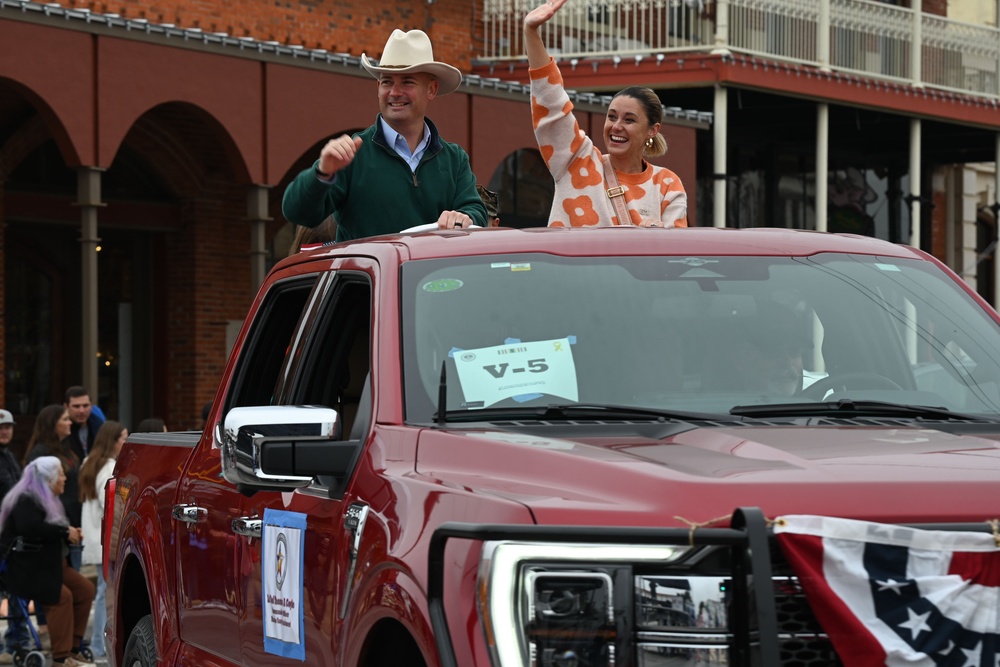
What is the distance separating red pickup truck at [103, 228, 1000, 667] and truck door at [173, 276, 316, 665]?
1 cm

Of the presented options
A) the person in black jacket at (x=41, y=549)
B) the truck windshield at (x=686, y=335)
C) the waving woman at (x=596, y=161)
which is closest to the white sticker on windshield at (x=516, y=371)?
the truck windshield at (x=686, y=335)

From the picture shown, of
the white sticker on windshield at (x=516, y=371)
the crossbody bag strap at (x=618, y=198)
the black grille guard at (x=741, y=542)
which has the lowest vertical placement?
the black grille guard at (x=741, y=542)

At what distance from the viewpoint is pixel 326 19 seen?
22.9m

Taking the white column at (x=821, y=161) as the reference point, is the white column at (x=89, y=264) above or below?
below

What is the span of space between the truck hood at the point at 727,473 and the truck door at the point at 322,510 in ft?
1.19

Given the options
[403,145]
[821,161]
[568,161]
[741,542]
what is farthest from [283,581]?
[821,161]

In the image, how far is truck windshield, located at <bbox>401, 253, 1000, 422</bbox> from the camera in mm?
4043

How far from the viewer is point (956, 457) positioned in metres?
3.30

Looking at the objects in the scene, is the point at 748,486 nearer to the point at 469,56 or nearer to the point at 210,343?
the point at 210,343

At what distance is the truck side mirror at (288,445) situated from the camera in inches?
148

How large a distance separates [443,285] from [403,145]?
1.78m

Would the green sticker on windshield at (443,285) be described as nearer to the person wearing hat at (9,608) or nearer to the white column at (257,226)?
the person wearing hat at (9,608)

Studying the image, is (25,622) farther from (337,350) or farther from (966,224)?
(966,224)

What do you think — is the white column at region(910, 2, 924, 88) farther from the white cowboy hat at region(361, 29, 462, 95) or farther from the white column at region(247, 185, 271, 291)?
the white cowboy hat at region(361, 29, 462, 95)
